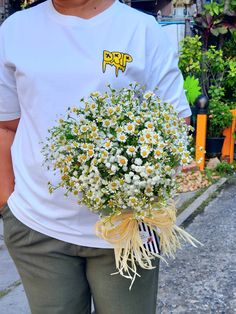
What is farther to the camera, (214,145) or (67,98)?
(214,145)

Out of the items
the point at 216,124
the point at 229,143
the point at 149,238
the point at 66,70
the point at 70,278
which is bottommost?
the point at 229,143

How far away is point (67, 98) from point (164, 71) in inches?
12.4

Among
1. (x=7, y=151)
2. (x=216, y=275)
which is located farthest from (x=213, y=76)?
(x=7, y=151)

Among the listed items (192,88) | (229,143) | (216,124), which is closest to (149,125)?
(216,124)

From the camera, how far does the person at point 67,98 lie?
1.40 meters

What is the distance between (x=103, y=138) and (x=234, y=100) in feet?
18.3

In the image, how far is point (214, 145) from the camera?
5992 millimetres

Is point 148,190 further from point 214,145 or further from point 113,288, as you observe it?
point 214,145

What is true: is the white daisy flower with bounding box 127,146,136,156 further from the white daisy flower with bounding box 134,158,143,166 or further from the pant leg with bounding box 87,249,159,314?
the pant leg with bounding box 87,249,159,314

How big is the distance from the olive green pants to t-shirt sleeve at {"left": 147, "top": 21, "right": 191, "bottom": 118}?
1.68 feet

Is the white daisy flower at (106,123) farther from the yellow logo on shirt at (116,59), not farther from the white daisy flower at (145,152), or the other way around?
the yellow logo on shirt at (116,59)

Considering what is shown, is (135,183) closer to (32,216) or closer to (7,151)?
(32,216)

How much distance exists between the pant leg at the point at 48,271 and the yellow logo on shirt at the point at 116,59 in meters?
0.57

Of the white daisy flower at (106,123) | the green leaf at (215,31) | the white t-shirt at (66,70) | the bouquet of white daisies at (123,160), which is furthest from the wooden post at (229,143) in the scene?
the white daisy flower at (106,123)
